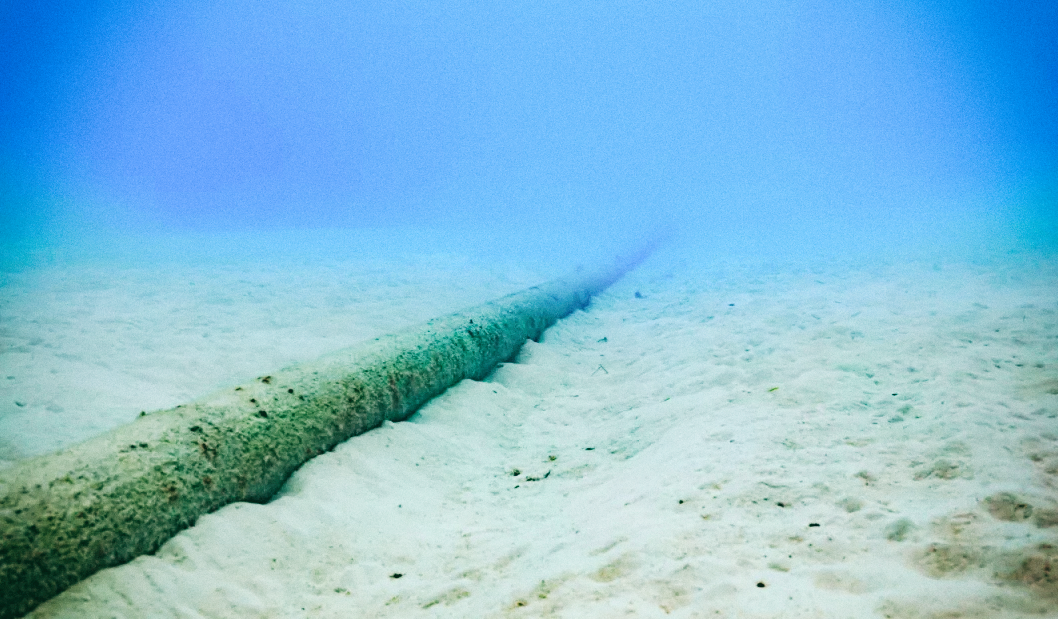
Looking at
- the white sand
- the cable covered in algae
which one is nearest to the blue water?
the white sand

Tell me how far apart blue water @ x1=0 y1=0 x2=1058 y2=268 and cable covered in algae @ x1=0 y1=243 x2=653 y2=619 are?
13606 millimetres

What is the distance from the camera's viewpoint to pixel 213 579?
2096 mm

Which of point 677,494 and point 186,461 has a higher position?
point 186,461

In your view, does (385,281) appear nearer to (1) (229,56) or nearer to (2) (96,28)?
(2) (96,28)

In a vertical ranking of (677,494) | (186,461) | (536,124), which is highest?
(536,124)

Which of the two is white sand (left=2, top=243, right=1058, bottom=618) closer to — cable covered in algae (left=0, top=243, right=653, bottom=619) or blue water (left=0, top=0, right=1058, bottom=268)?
cable covered in algae (left=0, top=243, right=653, bottom=619)

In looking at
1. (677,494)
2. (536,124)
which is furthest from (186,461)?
(536,124)

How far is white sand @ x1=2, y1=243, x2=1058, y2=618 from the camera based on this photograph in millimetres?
1700

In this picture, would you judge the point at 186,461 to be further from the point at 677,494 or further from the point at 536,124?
the point at 536,124

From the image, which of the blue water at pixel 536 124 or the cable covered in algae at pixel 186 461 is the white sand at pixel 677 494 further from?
the blue water at pixel 536 124

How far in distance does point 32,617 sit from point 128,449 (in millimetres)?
757

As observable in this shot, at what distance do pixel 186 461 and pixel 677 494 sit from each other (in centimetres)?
262

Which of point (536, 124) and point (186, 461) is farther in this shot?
point (536, 124)

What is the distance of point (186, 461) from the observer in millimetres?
2434
